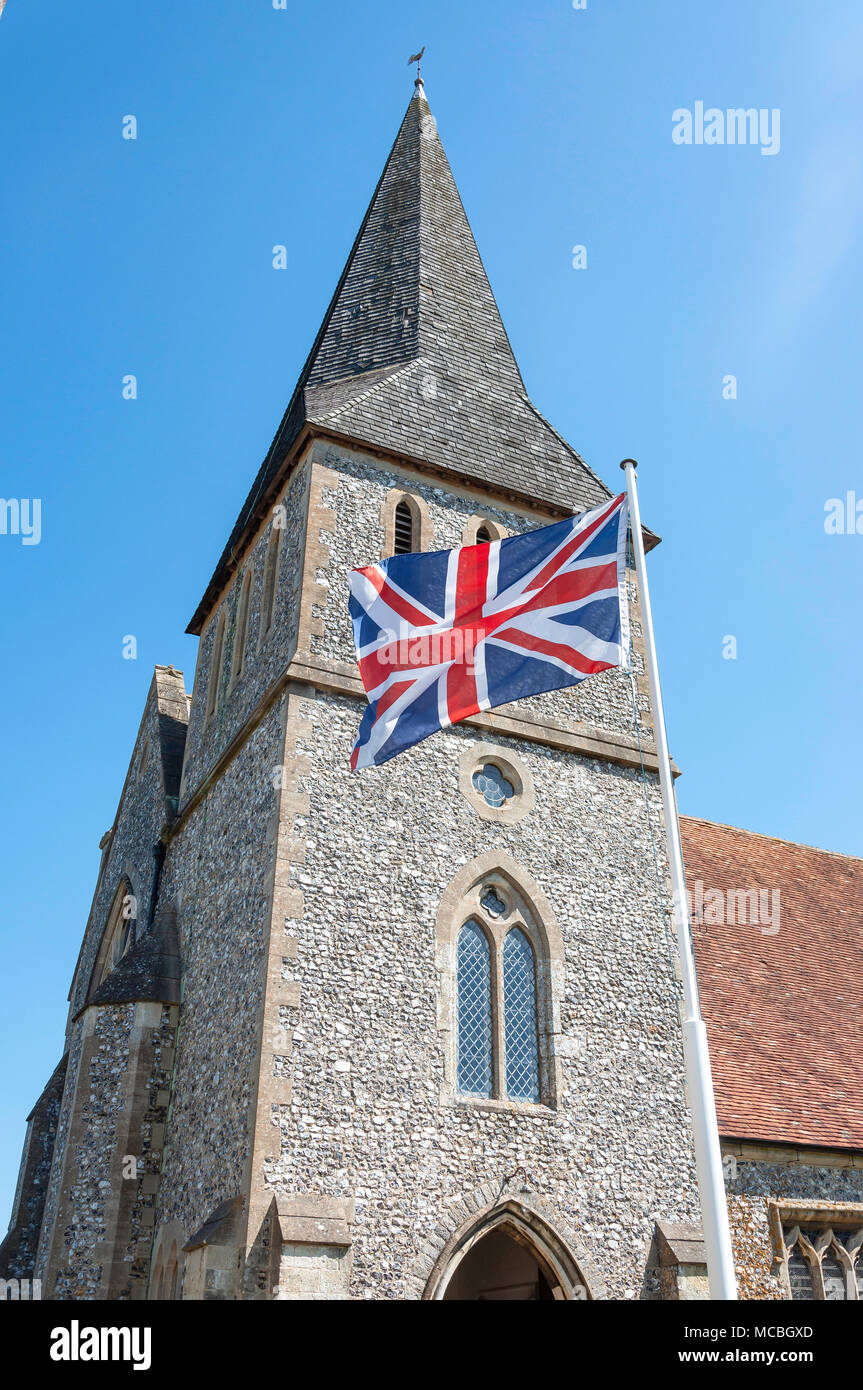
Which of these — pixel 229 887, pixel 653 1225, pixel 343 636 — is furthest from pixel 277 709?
pixel 653 1225

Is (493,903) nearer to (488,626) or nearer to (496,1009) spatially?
(496,1009)

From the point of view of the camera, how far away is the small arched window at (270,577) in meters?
13.8

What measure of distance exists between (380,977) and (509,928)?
1659mm

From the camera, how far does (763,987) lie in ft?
48.4

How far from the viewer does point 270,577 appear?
14.2 meters

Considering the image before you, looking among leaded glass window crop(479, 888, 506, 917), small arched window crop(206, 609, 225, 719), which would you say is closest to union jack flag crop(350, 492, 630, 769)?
leaded glass window crop(479, 888, 506, 917)

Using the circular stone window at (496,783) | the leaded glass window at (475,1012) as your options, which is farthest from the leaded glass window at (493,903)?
the circular stone window at (496,783)

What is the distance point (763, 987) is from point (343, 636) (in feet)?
24.2

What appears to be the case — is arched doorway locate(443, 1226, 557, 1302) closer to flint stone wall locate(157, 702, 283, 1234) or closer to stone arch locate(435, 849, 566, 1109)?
stone arch locate(435, 849, 566, 1109)

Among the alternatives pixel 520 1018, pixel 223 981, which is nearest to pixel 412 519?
pixel 223 981

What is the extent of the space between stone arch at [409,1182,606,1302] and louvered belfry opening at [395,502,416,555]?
23.4ft

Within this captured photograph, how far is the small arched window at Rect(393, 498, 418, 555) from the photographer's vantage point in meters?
13.5

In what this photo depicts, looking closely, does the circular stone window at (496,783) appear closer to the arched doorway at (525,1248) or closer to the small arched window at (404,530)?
the small arched window at (404,530)

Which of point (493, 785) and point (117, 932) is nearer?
point (493, 785)
